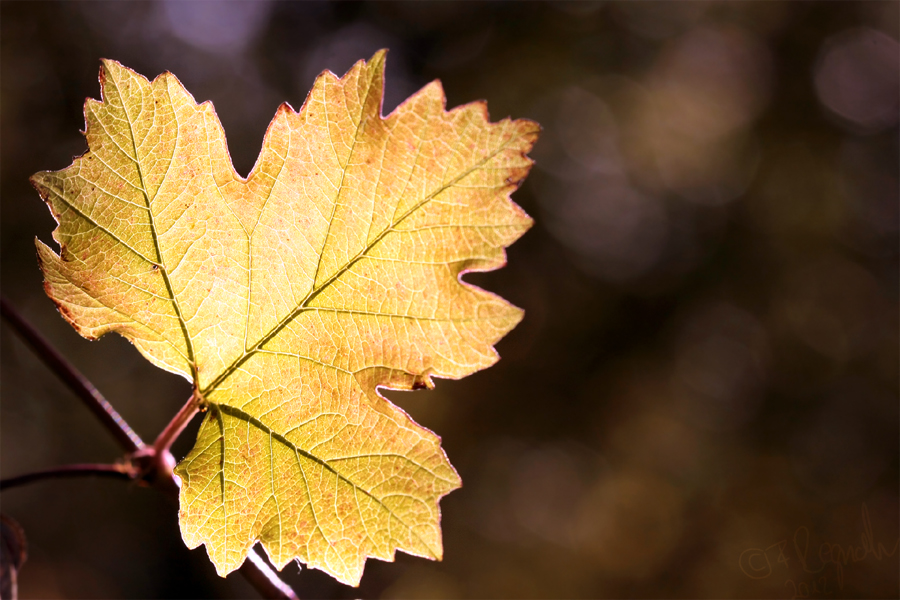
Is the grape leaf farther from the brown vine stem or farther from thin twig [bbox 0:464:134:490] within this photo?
thin twig [bbox 0:464:134:490]

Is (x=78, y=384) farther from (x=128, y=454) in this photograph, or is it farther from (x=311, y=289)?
(x=311, y=289)

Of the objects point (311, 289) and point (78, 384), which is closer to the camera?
point (311, 289)

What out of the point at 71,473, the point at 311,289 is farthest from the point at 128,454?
the point at 311,289

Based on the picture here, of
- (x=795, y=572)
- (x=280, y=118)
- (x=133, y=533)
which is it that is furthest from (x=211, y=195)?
(x=133, y=533)

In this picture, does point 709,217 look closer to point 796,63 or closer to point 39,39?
point 796,63

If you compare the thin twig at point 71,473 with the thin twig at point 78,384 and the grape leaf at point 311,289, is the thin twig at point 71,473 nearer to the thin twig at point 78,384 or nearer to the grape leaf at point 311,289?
the thin twig at point 78,384

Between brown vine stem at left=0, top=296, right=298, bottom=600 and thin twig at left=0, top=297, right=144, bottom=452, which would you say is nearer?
brown vine stem at left=0, top=296, right=298, bottom=600

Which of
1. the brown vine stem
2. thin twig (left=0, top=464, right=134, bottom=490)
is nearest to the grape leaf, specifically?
the brown vine stem
